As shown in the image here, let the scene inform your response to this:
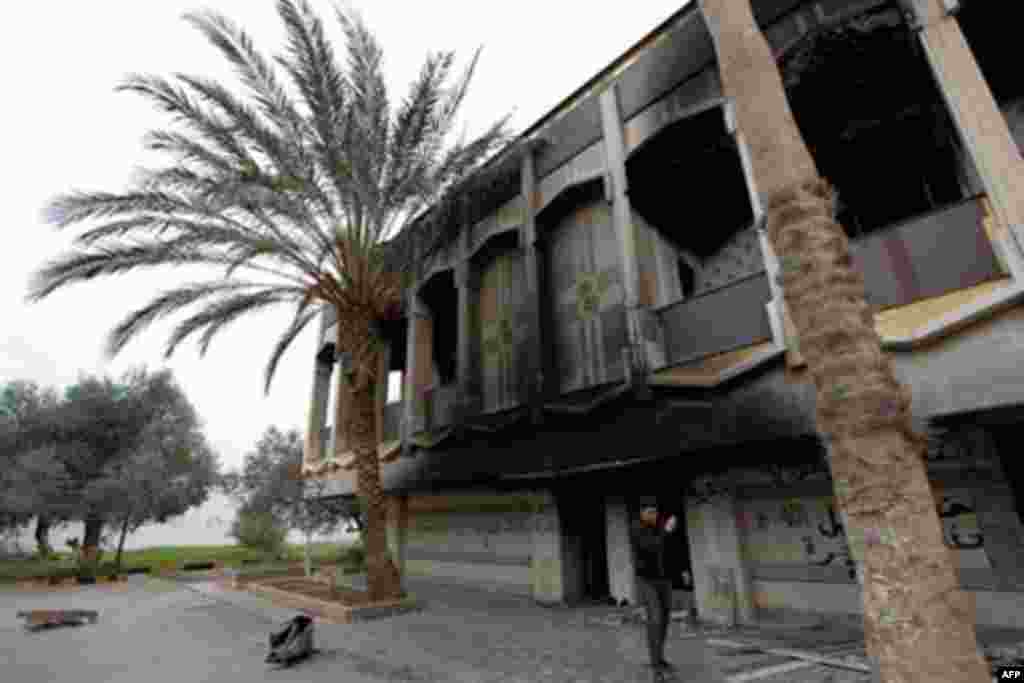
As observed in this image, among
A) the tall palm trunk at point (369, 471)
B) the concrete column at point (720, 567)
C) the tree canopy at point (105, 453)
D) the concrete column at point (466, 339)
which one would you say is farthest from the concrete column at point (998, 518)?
the tree canopy at point (105, 453)

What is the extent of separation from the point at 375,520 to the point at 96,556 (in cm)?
2187

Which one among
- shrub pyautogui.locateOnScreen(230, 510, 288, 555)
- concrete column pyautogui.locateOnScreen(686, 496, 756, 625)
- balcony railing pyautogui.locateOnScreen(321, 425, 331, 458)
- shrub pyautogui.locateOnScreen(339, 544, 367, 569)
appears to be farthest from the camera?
shrub pyautogui.locateOnScreen(230, 510, 288, 555)

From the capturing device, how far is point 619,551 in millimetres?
9898

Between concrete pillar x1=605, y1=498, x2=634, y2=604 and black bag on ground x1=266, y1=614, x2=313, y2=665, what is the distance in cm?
538

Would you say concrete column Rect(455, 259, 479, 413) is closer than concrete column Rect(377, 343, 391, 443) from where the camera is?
Yes

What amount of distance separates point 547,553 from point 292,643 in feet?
18.2

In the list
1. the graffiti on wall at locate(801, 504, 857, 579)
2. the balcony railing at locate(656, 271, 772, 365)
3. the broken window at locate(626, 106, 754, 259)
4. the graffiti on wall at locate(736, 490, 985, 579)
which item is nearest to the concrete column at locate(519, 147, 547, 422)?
the broken window at locate(626, 106, 754, 259)

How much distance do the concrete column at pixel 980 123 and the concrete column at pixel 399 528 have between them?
14.9 metres

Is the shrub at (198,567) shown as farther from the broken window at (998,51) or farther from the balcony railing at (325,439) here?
the broken window at (998,51)

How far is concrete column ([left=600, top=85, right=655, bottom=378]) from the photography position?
817cm

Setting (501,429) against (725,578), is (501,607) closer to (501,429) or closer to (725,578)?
(501,429)

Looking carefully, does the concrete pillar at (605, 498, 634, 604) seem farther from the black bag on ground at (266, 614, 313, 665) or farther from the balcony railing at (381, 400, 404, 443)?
the balcony railing at (381, 400, 404, 443)

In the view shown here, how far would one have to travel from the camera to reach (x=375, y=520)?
394 inches

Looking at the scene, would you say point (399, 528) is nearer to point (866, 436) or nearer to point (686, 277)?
point (686, 277)
